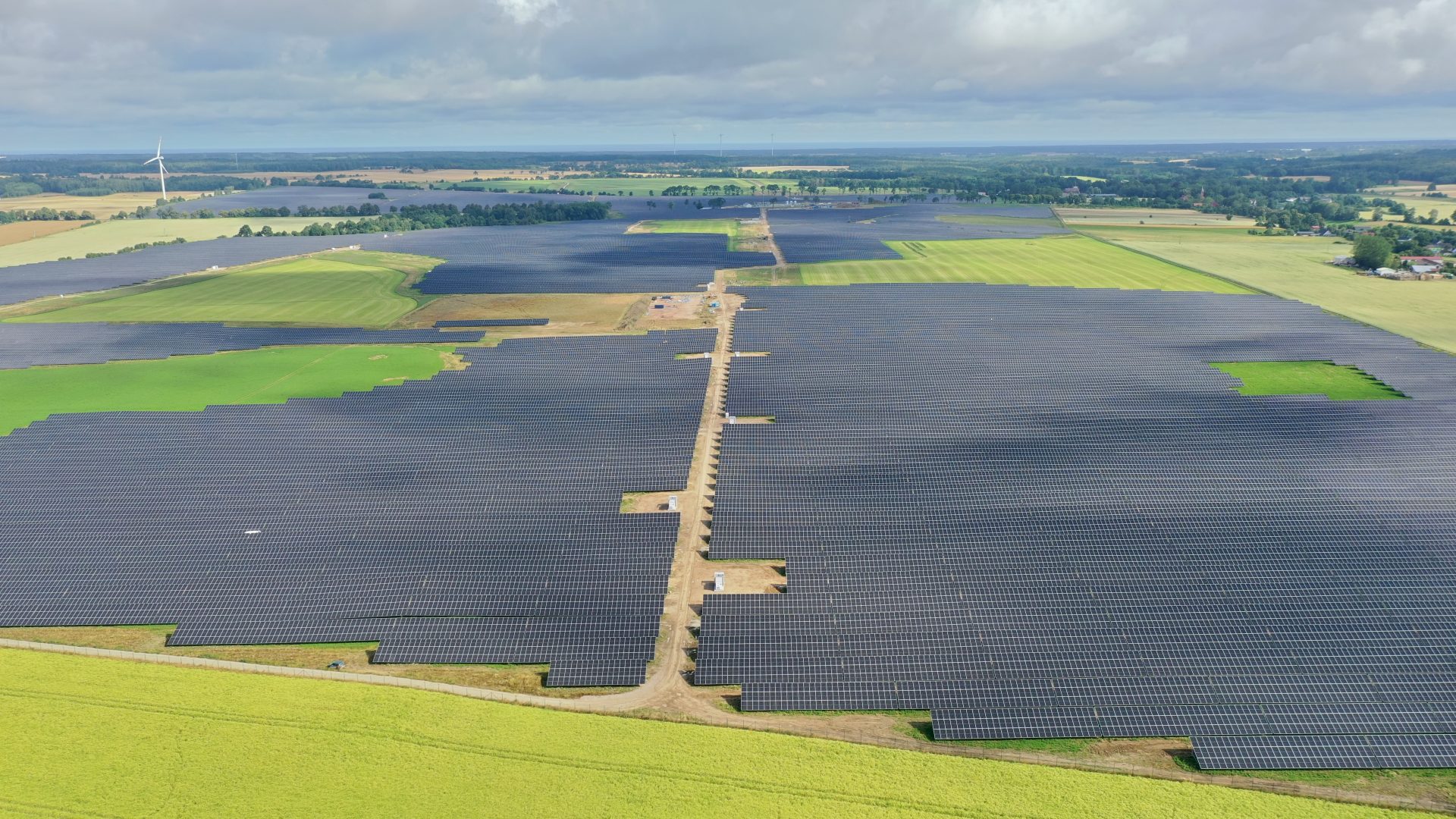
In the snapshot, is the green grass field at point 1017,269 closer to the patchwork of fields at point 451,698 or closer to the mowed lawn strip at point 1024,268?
the mowed lawn strip at point 1024,268

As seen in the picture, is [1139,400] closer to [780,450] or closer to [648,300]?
[780,450]

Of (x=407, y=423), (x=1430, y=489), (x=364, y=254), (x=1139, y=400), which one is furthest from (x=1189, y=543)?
(x=364, y=254)

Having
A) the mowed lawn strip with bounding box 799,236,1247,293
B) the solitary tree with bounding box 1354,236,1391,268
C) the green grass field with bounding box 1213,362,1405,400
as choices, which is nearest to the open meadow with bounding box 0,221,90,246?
the mowed lawn strip with bounding box 799,236,1247,293

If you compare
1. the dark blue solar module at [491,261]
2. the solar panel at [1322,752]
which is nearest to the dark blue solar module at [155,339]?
the dark blue solar module at [491,261]

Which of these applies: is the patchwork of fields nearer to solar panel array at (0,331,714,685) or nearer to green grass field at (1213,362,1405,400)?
green grass field at (1213,362,1405,400)

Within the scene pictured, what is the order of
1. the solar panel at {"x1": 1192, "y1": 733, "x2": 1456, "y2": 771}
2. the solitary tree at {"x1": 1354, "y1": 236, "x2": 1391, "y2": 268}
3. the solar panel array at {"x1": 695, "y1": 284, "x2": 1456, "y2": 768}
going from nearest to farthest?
1. the solar panel at {"x1": 1192, "y1": 733, "x2": 1456, "y2": 771}
2. the solar panel array at {"x1": 695, "y1": 284, "x2": 1456, "y2": 768}
3. the solitary tree at {"x1": 1354, "y1": 236, "x2": 1391, "y2": 268}

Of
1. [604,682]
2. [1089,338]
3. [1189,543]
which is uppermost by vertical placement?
[1089,338]
